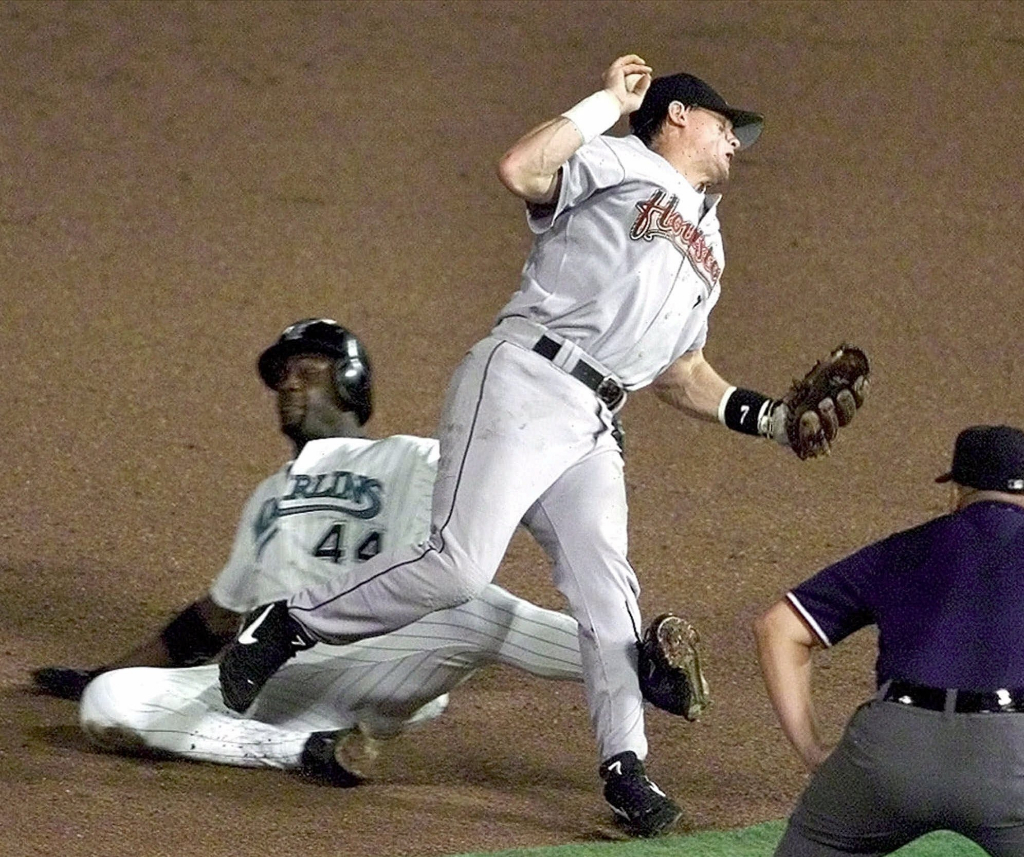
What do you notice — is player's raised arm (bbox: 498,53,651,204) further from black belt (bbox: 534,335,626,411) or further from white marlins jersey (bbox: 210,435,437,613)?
white marlins jersey (bbox: 210,435,437,613)

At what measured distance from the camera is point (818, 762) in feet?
11.1

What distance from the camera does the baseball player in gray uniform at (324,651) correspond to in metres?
4.62

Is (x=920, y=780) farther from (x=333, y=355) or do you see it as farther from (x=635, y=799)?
(x=333, y=355)

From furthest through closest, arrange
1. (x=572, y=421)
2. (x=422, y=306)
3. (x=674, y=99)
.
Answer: (x=422, y=306), (x=674, y=99), (x=572, y=421)

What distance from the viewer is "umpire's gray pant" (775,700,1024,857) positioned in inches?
125

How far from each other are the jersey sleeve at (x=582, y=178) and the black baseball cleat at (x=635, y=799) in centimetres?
128

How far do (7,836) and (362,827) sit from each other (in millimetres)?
785

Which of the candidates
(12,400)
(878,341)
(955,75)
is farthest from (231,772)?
(955,75)

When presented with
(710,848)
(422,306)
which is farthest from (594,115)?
(422,306)

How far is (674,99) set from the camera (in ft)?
15.5

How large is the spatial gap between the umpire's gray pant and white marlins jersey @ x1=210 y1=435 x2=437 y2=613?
5.58ft

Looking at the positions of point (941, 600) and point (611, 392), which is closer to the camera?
point (941, 600)

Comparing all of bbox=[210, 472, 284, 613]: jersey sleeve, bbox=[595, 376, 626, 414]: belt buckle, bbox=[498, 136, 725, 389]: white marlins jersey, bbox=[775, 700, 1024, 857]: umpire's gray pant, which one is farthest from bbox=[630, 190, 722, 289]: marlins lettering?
bbox=[775, 700, 1024, 857]: umpire's gray pant

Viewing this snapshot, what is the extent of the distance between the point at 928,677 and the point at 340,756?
1.76 meters
